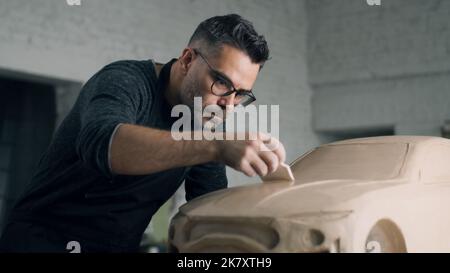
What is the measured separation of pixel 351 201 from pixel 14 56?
10.7 ft

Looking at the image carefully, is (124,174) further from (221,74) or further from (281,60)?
(281,60)

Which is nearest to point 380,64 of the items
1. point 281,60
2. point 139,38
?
point 281,60

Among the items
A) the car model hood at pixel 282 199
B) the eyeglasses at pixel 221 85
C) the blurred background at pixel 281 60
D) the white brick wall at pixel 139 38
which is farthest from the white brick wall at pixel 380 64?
the eyeglasses at pixel 221 85

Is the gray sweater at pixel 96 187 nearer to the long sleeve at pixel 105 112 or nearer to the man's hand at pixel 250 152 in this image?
the long sleeve at pixel 105 112

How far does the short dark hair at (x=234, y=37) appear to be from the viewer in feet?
6.16

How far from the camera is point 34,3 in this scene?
14.0 ft

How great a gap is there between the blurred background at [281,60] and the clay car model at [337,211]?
288cm

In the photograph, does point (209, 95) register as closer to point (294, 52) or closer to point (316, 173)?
point (316, 173)

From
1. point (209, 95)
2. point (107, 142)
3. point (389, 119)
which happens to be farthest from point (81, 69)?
point (389, 119)

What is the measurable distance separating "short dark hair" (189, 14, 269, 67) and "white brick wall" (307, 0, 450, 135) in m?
5.07

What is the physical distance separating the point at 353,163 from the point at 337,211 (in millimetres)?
582

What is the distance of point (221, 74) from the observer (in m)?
1.86

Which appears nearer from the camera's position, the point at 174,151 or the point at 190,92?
the point at 174,151

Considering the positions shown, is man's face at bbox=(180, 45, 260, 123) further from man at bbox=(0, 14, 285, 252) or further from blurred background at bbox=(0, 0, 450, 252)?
blurred background at bbox=(0, 0, 450, 252)
